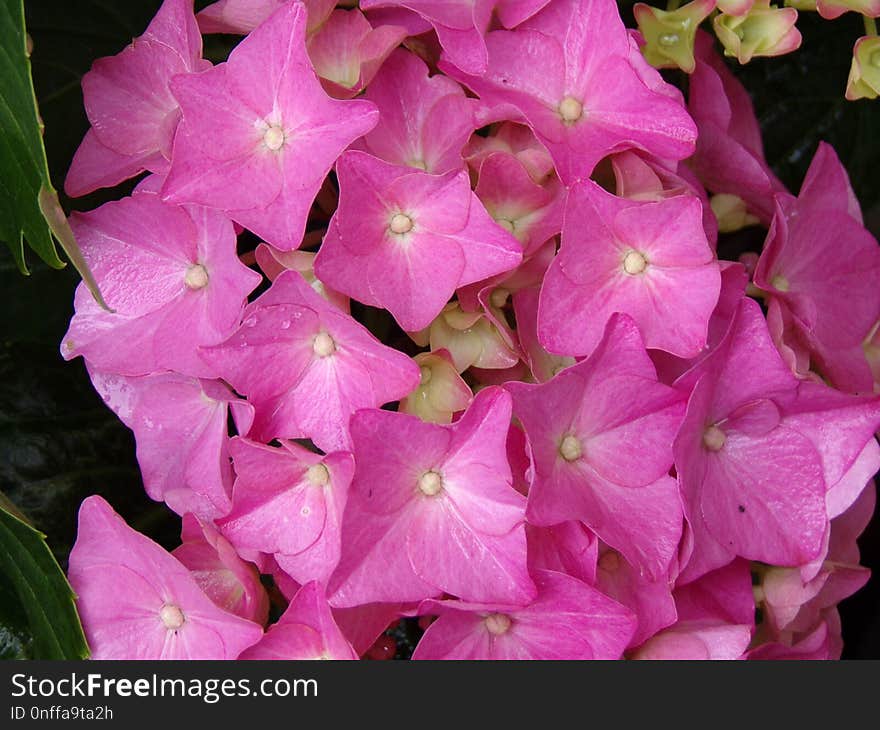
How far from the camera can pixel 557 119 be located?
61cm

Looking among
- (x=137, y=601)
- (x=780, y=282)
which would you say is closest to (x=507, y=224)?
(x=780, y=282)

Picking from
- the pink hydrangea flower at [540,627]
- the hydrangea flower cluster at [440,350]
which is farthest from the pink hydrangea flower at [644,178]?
the pink hydrangea flower at [540,627]

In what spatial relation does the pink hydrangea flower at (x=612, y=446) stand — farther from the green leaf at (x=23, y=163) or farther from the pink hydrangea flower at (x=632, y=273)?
the green leaf at (x=23, y=163)

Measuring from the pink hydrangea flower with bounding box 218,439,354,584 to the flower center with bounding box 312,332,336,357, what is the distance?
0.18 feet

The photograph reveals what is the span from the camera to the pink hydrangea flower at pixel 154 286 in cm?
62

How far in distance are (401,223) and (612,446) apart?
0.56 feet

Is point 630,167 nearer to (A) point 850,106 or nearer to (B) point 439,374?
(B) point 439,374

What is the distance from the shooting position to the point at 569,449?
2.00 feet

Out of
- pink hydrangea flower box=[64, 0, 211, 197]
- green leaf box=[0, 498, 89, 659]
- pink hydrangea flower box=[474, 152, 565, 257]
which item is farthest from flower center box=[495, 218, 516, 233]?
green leaf box=[0, 498, 89, 659]

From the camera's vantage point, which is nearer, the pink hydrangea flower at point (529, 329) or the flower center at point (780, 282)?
the pink hydrangea flower at point (529, 329)

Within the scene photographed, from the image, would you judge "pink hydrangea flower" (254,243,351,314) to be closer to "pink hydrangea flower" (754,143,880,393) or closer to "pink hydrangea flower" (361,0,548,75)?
"pink hydrangea flower" (361,0,548,75)

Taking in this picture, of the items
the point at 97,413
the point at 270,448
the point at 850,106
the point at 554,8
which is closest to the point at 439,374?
the point at 270,448

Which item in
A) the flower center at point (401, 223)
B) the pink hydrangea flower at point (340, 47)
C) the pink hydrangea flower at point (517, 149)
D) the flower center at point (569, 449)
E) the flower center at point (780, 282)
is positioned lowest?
the flower center at point (569, 449)

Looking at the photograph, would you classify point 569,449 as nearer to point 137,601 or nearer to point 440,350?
point 440,350
